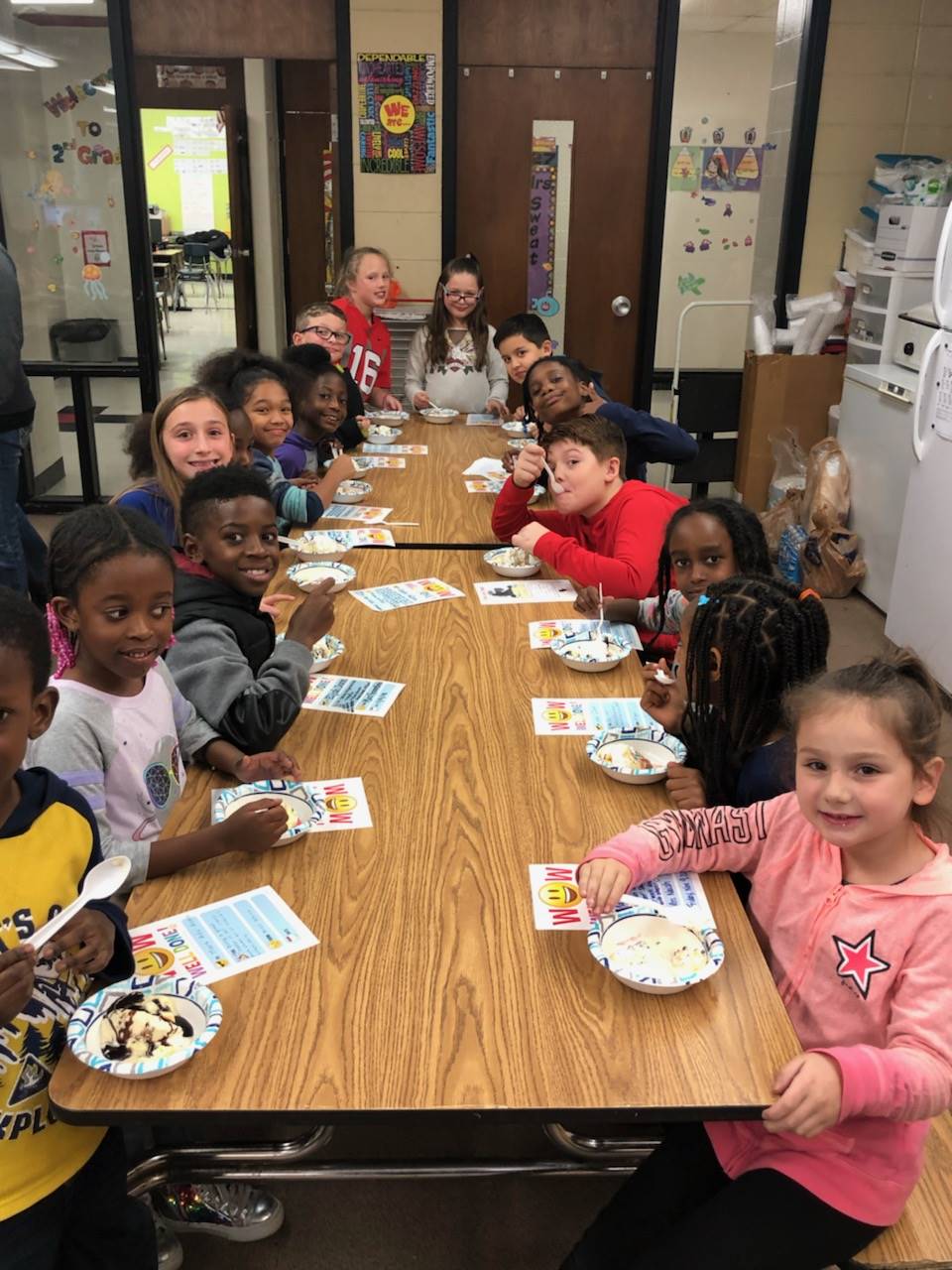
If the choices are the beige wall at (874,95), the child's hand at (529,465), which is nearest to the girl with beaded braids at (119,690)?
the child's hand at (529,465)

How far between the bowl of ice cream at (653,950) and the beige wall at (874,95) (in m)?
5.20

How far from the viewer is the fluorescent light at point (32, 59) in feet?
17.0

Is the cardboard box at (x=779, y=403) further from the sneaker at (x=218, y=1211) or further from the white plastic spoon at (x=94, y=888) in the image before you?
the white plastic spoon at (x=94, y=888)

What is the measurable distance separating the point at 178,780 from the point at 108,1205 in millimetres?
630

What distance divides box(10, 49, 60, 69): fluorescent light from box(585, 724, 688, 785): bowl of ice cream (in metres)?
4.99

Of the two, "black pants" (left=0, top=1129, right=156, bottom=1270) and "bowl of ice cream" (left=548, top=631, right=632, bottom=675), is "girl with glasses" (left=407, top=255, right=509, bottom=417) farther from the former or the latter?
"black pants" (left=0, top=1129, right=156, bottom=1270)

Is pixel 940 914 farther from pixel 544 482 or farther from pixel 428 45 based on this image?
pixel 428 45

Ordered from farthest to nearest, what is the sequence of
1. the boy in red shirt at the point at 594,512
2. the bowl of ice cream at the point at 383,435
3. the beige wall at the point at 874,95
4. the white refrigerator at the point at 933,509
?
1. the beige wall at the point at 874,95
2. the bowl of ice cream at the point at 383,435
3. the white refrigerator at the point at 933,509
4. the boy in red shirt at the point at 594,512

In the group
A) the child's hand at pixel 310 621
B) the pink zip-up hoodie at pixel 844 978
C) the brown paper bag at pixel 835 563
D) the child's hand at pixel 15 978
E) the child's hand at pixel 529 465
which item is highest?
the child's hand at pixel 529 465

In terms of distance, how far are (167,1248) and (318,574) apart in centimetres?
153

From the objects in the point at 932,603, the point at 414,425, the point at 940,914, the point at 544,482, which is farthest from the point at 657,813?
the point at 414,425

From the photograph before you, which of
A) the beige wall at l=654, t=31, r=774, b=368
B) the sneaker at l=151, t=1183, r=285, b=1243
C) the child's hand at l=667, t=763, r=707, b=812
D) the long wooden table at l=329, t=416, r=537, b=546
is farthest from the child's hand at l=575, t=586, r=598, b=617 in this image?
the beige wall at l=654, t=31, r=774, b=368

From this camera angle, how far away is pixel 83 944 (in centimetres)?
125

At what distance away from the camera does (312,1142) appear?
155 centimetres
